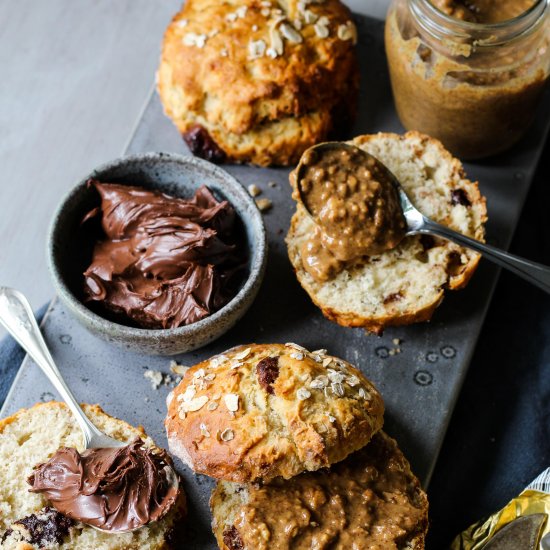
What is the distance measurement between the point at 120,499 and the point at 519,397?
201cm

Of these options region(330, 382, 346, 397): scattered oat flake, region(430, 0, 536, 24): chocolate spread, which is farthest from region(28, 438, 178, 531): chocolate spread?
region(430, 0, 536, 24): chocolate spread

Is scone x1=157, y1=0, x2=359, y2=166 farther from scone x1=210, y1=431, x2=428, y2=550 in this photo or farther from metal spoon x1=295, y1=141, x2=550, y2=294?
scone x1=210, y1=431, x2=428, y2=550

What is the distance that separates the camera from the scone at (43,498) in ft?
11.0

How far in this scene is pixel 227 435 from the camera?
10.7 feet

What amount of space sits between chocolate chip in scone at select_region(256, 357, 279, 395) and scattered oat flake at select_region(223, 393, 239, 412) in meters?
0.11

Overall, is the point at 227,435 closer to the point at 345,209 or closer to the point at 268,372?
the point at 268,372

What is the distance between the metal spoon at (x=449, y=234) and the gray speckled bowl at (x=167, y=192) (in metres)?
0.31

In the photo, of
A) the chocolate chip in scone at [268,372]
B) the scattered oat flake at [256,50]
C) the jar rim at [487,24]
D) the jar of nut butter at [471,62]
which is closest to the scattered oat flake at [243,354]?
the chocolate chip in scone at [268,372]

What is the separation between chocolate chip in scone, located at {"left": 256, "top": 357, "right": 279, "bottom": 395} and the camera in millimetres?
3320

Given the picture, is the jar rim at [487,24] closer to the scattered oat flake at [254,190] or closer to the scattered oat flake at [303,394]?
the scattered oat flake at [254,190]

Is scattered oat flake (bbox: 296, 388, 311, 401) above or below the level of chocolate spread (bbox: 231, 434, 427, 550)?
above

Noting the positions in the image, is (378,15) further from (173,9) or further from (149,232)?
(149,232)

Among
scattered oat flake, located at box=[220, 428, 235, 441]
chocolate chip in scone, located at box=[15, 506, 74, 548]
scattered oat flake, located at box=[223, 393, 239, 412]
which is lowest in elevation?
chocolate chip in scone, located at box=[15, 506, 74, 548]

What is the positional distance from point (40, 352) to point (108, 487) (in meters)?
0.72
